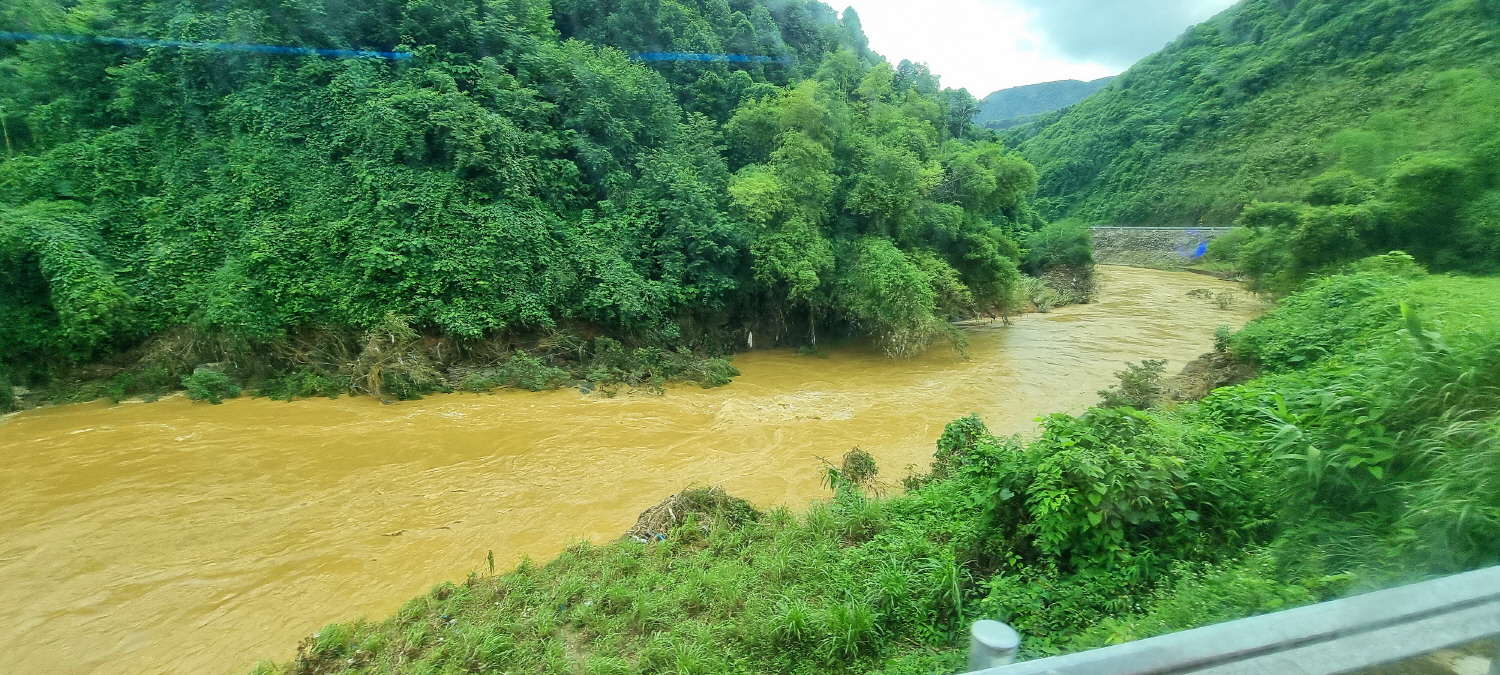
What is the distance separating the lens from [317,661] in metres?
4.26

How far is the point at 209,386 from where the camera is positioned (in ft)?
35.3

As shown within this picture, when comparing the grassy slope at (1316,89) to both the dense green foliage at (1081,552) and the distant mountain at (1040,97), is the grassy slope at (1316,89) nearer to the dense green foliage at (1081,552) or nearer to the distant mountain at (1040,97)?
the distant mountain at (1040,97)

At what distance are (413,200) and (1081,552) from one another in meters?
12.7

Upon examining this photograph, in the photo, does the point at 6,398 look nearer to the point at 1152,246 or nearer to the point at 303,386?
the point at 303,386

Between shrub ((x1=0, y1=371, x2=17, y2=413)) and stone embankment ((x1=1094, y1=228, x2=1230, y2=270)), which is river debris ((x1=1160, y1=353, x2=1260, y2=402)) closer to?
stone embankment ((x1=1094, y1=228, x2=1230, y2=270))

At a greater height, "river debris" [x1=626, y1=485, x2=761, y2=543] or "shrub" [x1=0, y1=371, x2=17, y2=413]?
"shrub" [x1=0, y1=371, x2=17, y2=413]

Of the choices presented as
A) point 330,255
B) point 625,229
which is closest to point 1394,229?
point 625,229

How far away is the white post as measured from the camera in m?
1.39

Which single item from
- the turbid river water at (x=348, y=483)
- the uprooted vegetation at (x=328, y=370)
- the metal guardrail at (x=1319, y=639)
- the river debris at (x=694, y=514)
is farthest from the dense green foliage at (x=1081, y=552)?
the uprooted vegetation at (x=328, y=370)

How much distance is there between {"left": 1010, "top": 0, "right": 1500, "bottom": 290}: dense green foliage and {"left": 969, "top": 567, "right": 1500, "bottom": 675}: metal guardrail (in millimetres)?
12978

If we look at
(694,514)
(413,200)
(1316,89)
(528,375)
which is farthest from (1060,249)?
(694,514)

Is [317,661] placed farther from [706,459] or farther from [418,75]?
[418,75]

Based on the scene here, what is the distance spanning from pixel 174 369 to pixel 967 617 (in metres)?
14.2

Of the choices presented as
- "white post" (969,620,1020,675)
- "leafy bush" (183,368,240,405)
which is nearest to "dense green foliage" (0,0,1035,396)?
"leafy bush" (183,368,240,405)
